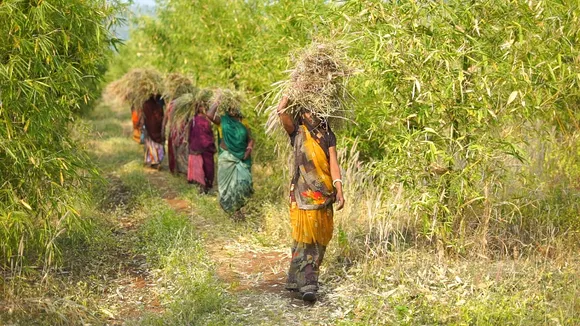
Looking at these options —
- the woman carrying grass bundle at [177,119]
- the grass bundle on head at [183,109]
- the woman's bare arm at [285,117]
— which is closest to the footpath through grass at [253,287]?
the woman's bare arm at [285,117]

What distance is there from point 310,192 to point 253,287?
1.10 meters

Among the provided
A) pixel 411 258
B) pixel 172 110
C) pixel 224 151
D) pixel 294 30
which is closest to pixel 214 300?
pixel 411 258

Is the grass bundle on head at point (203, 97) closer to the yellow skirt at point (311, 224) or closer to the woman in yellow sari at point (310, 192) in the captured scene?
the woman in yellow sari at point (310, 192)

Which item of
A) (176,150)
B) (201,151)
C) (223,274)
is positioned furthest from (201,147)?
(223,274)

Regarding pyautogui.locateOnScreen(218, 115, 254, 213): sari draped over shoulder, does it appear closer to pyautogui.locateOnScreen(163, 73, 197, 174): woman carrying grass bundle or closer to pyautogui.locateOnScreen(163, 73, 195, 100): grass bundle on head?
pyautogui.locateOnScreen(163, 73, 197, 174): woman carrying grass bundle

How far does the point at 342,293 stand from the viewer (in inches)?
207

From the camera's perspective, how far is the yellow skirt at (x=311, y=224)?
16.7 feet

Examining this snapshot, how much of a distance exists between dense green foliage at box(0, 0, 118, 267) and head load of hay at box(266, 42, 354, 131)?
1718 millimetres

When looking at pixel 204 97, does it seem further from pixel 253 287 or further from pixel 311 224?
pixel 311 224

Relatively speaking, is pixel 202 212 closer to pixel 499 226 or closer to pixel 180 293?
pixel 180 293

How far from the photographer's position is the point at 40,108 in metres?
5.03

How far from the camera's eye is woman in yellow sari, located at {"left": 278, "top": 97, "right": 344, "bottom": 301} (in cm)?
509

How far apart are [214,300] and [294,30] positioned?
13.2ft

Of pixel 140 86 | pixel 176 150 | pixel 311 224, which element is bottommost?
pixel 176 150
